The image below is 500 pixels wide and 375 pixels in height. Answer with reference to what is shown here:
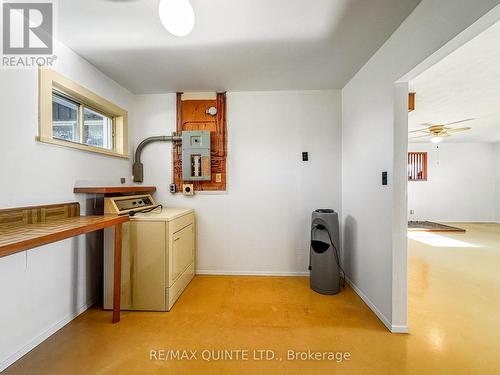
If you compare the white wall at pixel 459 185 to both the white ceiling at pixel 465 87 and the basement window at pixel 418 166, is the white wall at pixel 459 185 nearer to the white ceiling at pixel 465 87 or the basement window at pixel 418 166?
the basement window at pixel 418 166

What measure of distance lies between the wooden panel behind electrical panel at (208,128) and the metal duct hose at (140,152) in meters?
0.13

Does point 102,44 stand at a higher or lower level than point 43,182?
higher

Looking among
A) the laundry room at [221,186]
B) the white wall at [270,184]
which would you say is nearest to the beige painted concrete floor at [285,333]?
the laundry room at [221,186]

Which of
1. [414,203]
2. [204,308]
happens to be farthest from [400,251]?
[414,203]

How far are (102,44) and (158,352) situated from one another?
102 inches

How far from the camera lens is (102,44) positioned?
5.96 ft

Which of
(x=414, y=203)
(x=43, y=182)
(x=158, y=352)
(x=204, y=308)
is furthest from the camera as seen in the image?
(x=414, y=203)

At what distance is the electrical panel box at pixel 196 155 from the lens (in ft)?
8.92

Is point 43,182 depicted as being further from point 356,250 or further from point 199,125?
point 356,250

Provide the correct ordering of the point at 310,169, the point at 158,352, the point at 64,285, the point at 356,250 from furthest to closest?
the point at 310,169
the point at 356,250
the point at 64,285
the point at 158,352

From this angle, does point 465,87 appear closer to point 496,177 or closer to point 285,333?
point 285,333

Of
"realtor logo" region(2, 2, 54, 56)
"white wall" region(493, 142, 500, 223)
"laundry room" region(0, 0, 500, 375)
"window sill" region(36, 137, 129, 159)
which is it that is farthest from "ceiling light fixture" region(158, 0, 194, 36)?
"white wall" region(493, 142, 500, 223)

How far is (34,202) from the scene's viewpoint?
1565 mm

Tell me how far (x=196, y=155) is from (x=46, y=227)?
168 centimetres
